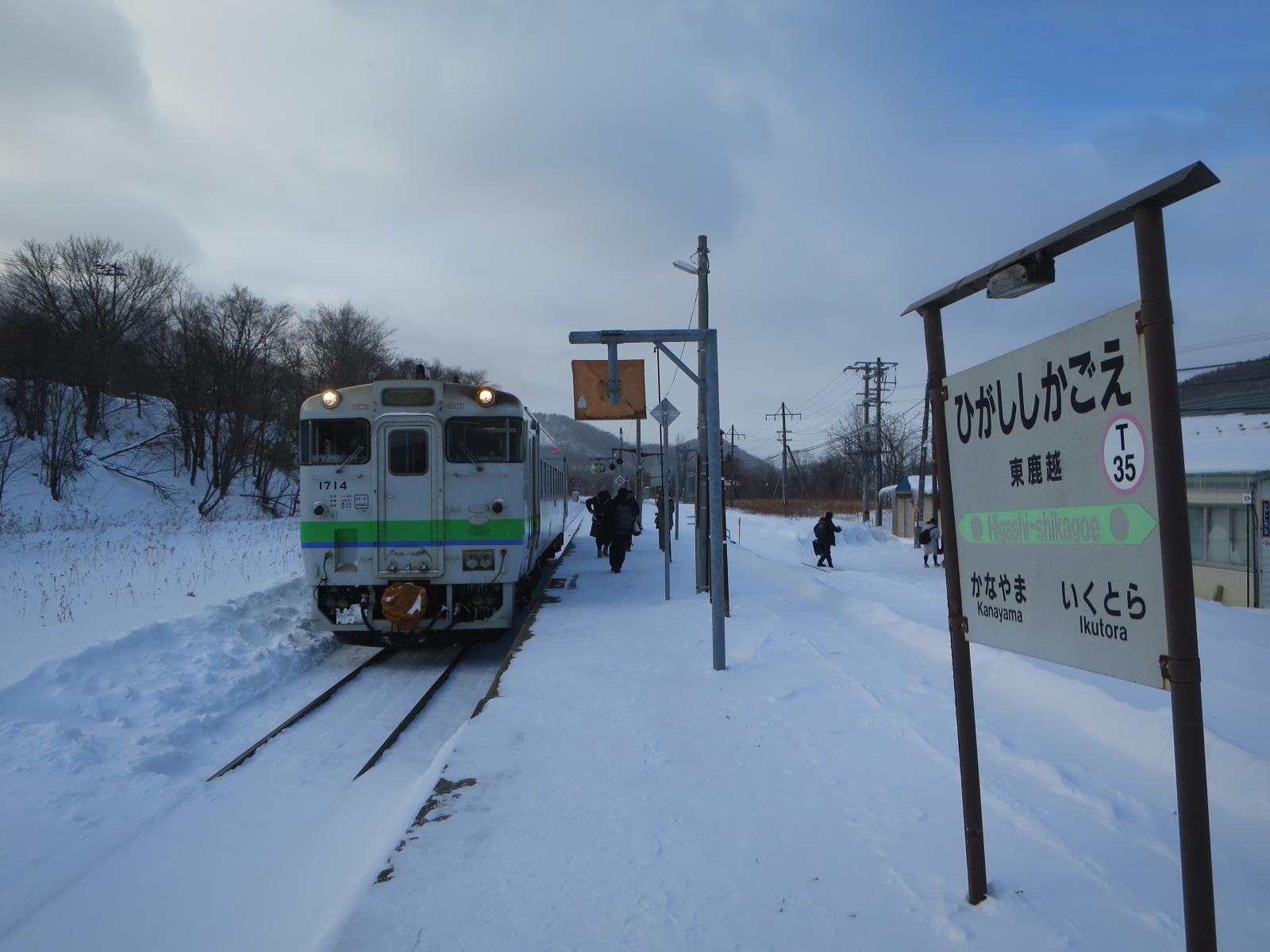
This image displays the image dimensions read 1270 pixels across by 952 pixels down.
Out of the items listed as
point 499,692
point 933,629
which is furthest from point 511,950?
point 933,629

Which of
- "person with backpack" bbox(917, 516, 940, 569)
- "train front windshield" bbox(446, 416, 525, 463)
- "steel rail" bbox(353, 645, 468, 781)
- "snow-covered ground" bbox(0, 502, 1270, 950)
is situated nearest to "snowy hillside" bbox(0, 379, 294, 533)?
"steel rail" bbox(353, 645, 468, 781)

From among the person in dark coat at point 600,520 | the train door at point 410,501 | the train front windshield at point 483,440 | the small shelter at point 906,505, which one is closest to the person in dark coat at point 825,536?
the person in dark coat at point 600,520

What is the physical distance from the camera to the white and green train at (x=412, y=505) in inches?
373

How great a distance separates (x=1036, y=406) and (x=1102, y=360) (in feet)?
1.08

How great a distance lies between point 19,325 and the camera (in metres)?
33.9

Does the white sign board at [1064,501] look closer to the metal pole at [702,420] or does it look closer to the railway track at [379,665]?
the railway track at [379,665]

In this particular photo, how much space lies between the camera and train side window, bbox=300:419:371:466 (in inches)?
377

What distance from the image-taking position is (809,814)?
423 centimetres

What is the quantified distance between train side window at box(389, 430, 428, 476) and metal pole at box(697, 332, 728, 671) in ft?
11.3

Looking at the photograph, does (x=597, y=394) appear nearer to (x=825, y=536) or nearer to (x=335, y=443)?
(x=335, y=443)

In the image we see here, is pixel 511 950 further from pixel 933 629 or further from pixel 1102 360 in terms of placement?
pixel 933 629

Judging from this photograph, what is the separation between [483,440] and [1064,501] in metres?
7.99

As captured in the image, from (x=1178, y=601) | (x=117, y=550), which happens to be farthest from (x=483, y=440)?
(x=117, y=550)

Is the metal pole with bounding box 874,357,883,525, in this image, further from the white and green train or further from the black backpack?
the white and green train
